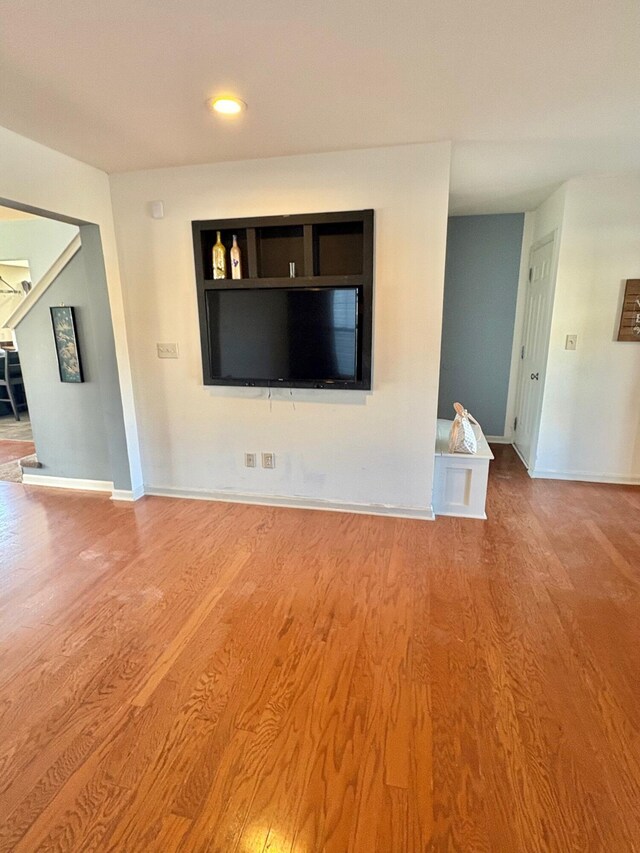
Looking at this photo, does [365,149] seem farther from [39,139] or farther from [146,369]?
[146,369]

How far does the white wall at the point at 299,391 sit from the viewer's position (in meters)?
2.62

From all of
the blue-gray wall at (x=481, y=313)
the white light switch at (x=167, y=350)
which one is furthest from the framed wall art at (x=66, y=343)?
the blue-gray wall at (x=481, y=313)

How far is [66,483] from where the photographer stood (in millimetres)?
3756

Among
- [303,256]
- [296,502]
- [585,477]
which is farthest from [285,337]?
[585,477]

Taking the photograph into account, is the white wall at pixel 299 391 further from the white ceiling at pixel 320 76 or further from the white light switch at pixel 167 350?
the white ceiling at pixel 320 76

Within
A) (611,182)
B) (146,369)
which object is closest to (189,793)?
(146,369)

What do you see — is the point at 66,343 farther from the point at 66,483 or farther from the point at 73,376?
the point at 66,483

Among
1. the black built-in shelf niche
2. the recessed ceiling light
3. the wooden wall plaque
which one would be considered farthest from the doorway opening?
the wooden wall plaque

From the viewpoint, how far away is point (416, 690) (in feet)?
5.44

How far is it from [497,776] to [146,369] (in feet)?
10.4

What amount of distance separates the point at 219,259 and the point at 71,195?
0.98m

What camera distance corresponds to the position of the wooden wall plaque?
11.0 feet

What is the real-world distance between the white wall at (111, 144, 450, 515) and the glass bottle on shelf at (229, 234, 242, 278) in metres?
0.20

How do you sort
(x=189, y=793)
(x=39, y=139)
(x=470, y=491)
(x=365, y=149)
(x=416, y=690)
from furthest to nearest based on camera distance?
(x=470, y=491) < (x=365, y=149) < (x=39, y=139) < (x=416, y=690) < (x=189, y=793)
